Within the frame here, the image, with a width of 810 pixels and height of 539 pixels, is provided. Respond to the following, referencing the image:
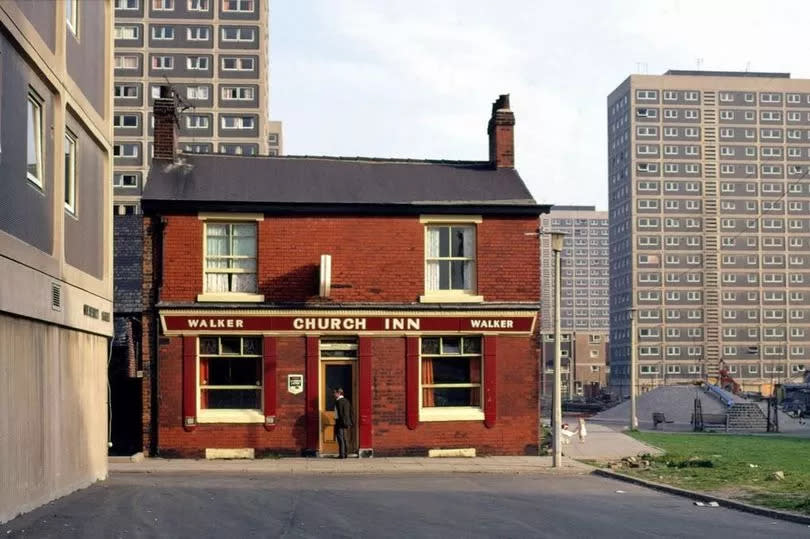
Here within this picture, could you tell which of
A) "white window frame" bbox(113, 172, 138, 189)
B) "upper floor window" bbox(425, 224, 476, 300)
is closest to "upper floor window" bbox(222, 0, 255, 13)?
"white window frame" bbox(113, 172, 138, 189)

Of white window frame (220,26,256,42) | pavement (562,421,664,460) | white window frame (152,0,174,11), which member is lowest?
pavement (562,421,664,460)

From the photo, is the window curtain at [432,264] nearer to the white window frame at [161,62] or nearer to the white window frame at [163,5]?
the white window frame at [161,62]

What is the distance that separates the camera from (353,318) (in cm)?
2733

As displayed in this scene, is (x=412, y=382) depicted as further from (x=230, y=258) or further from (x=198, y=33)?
(x=198, y=33)

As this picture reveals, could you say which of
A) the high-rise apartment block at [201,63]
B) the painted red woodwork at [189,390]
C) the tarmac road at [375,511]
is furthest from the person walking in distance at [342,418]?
the high-rise apartment block at [201,63]

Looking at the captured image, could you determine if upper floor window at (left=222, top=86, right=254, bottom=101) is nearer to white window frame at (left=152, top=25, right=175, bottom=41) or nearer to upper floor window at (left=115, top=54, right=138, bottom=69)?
white window frame at (left=152, top=25, right=175, bottom=41)

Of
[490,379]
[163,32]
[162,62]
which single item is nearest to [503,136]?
[490,379]

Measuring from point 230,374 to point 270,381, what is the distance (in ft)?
3.60

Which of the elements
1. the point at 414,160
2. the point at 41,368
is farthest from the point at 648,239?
the point at 41,368

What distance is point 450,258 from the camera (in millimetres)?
28078

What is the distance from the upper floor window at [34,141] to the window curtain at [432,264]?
12.3 meters

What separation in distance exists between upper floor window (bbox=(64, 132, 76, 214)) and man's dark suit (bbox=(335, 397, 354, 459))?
8.77m

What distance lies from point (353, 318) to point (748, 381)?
468ft

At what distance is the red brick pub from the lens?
1055 inches
